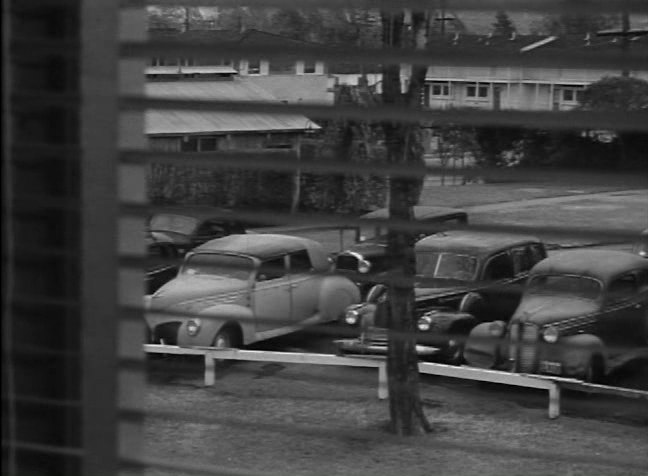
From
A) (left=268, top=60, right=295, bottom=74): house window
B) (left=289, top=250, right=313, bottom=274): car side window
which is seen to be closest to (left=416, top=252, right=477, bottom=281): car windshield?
(left=289, top=250, right=313, bottom=274): car side window

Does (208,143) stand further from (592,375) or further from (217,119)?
(592,375)

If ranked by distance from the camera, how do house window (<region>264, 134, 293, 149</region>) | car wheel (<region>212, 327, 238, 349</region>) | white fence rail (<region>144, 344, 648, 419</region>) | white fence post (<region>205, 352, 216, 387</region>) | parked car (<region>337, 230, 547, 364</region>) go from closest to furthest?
1. house window (<region>264, 134, 293, 149</region>)
2. parked car (<region>337, 230, 547, 364</region>)
3. white fence rail (<region>144, 344, 648, 419</region>)
4. car wheel (<region>212, 327, 238, 349</region>)
5. white fence post (<region>205, 352, 216, 387</region>)

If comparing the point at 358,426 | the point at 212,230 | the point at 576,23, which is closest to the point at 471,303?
the point at 212,230

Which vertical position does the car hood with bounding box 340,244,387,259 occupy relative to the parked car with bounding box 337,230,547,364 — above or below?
above

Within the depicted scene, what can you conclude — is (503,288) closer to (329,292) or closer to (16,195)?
(16,195)

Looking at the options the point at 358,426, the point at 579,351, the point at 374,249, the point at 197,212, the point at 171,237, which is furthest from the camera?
the point at 358,426

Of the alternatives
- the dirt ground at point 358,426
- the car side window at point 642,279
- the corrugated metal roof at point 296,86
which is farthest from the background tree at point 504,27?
the dirt ground at point 358,426

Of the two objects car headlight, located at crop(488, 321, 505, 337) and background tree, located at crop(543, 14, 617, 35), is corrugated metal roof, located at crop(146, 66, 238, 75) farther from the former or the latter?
car headlight, located at crop(488, 321, 505, 337)
